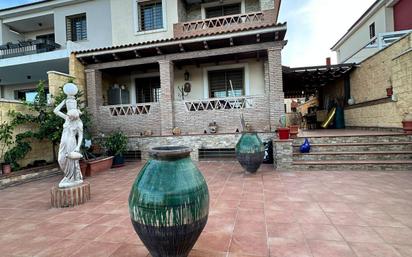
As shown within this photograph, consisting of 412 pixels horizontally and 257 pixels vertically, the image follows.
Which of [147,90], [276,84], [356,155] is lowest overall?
[356,155]

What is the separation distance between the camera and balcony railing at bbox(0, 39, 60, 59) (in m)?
10.6

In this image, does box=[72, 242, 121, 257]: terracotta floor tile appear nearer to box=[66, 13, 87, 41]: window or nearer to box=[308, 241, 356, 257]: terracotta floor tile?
box=[308, 241, 356, 257]: terracotta floor tile

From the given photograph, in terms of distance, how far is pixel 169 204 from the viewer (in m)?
1.98

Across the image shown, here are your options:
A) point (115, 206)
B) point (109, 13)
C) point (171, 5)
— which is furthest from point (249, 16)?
point (115, 206)

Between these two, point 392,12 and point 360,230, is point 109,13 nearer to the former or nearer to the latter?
point 360,230

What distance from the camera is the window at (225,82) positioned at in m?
10.5

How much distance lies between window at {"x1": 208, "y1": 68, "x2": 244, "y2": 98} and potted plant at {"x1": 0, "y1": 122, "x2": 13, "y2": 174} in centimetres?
716

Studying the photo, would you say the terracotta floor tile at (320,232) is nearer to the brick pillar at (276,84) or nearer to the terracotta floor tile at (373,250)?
the terracotta floor tile at (373,250)

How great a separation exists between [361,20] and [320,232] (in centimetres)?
1581

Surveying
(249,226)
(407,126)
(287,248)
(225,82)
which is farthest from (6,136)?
(407,126)

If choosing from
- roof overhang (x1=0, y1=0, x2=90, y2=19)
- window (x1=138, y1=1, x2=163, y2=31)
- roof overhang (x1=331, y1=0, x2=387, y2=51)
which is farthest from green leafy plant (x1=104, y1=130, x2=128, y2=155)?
roof overhang (x1=331, y1=0, x2=387, y2=51)

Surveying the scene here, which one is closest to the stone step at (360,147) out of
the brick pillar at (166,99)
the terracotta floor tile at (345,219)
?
the terracotta floor tile at (345,219)

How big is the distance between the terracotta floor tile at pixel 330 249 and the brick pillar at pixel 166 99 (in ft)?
22.9

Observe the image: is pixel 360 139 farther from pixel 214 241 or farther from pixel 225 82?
pixel 214 241
